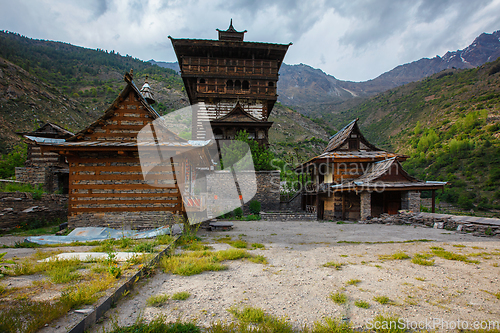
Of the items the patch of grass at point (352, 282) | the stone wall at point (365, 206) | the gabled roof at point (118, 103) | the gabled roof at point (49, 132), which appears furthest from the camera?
the gabled roof at point (49, 132)

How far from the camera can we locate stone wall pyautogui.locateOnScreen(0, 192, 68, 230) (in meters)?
11.5

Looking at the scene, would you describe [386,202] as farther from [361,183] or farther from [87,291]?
[87,291]

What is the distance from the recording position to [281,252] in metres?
7.03

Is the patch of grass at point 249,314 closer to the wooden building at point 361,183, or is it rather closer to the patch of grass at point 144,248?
the patch of grass at point 144,248

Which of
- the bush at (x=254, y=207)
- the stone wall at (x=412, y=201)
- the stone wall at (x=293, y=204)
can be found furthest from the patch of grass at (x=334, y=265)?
the stone wall at (x=293, y=204)

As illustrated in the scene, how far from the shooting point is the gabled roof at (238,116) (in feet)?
80.5

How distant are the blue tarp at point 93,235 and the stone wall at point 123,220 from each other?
0.40 meters

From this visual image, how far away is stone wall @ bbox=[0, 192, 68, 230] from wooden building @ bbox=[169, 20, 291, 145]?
49.7ft

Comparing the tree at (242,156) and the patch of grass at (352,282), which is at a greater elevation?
the tree at (242,156)

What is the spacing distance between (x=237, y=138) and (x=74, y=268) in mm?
18421

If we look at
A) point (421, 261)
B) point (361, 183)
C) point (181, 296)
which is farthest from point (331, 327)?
point (361, 183)

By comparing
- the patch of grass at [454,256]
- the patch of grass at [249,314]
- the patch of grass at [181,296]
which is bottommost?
the patch of grass at [454,256]

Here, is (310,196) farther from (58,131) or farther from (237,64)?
(58,131)

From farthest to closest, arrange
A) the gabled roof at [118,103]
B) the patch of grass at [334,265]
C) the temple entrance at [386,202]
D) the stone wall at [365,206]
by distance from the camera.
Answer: the temple entrance at [386,202] → the stone wall at [365,206] → the gabled roof at [118,103] → the patch of grass at [334,265]
